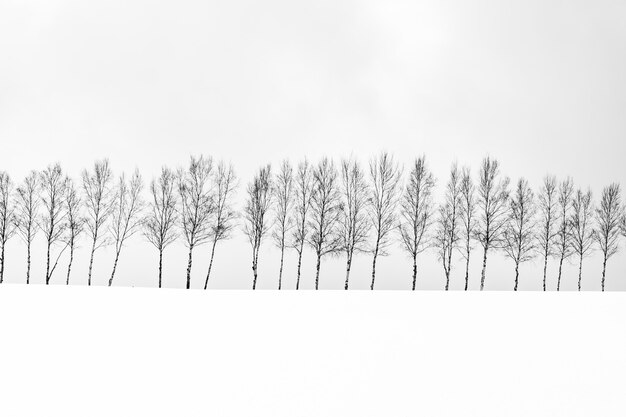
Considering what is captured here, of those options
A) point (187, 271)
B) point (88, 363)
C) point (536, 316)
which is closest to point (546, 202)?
point (536, 316)

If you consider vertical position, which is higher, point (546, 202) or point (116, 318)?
point (546, 202)

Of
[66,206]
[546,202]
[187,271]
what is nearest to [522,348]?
[187,271]

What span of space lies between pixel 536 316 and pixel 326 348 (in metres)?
8.34

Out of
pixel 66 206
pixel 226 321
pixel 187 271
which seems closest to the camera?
pixel 226 321

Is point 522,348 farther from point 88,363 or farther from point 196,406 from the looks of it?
point 88,363

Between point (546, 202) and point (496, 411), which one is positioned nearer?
point (496, 411)

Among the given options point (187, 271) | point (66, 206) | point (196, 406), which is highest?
point (66, 206)

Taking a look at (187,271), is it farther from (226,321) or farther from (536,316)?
(536,316)

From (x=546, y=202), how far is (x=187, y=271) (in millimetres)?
37226

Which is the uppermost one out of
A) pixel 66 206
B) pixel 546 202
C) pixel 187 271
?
pixel 546 202

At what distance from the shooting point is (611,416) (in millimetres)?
5238

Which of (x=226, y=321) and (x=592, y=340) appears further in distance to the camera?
(x=226, y=321)

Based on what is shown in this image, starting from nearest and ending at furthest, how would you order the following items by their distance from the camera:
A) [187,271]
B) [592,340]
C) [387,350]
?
[387,350]
[592,340]
[187,271]

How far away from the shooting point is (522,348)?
845 centimetres
